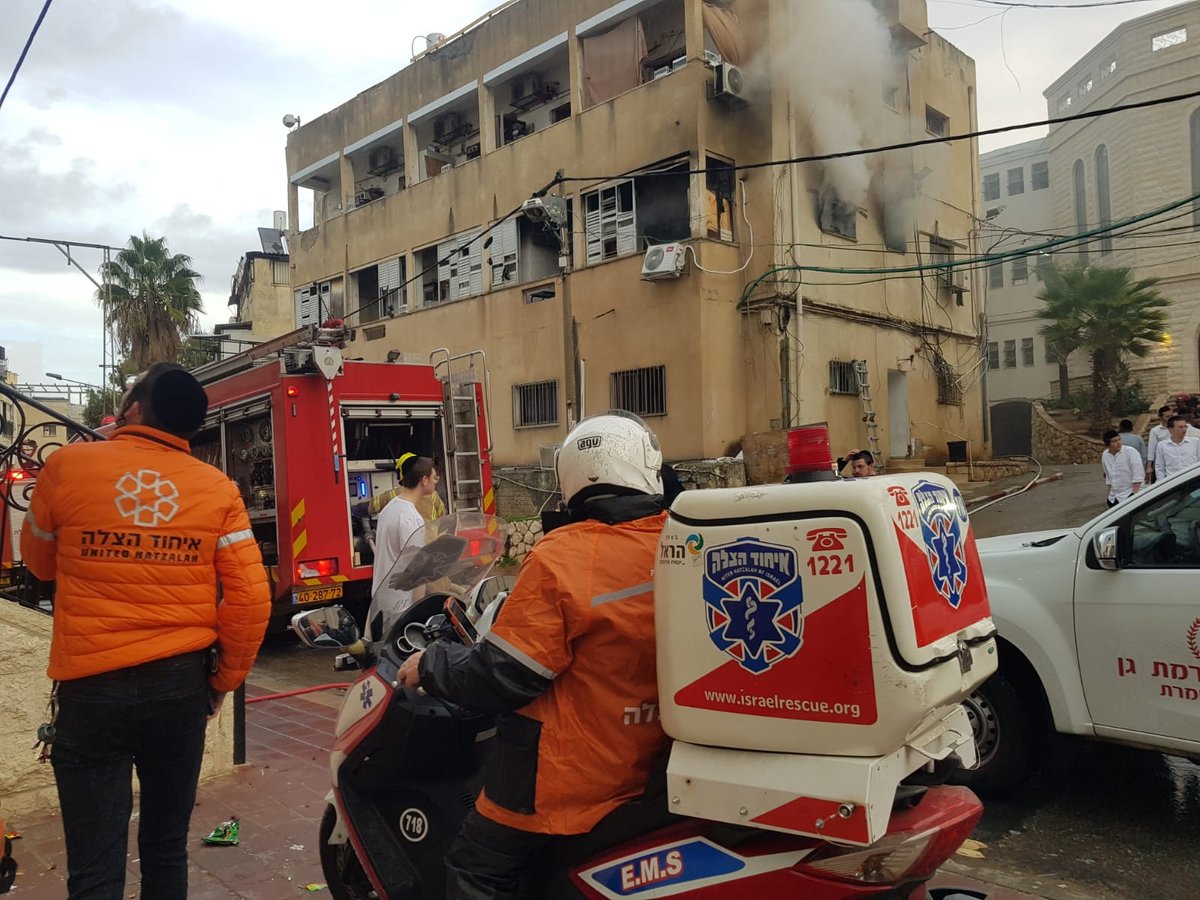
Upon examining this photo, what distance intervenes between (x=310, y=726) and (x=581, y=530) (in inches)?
175

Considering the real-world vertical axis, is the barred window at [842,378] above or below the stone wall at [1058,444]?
above

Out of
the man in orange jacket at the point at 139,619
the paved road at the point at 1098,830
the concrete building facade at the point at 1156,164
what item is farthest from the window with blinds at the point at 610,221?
the concrete building facade at the point at 1156,164

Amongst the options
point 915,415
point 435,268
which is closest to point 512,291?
point 435,268

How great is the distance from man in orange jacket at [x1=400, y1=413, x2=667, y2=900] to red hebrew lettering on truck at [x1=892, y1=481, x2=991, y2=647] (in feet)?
1.95

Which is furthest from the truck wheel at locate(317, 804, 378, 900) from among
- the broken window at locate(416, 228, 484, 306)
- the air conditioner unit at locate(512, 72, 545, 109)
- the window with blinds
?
the air conditioner unit at locate(512, 72, 545, 109)

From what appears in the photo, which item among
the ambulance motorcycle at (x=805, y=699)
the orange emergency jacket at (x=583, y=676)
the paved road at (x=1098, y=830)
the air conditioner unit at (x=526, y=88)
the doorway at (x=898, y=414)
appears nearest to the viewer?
the ambulance motorcycle at (x=805, y=699)

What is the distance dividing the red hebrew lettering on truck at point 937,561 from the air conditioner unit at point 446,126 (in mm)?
21430

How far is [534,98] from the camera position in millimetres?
19797

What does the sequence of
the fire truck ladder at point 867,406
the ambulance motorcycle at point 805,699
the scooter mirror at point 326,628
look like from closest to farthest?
1. the ambulance motorcycle at point 805,699
2. the scooter mirror at point 326,628
3. the fire truck ladder at point 867,406

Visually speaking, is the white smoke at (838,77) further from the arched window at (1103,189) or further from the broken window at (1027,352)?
the broken window at (1027,352)

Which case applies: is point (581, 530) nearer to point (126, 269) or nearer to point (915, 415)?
point (915, 415)

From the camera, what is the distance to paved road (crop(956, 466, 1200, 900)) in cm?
363

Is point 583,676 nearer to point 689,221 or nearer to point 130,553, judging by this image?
point 130,553

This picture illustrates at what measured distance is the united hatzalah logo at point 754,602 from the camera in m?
1.89
